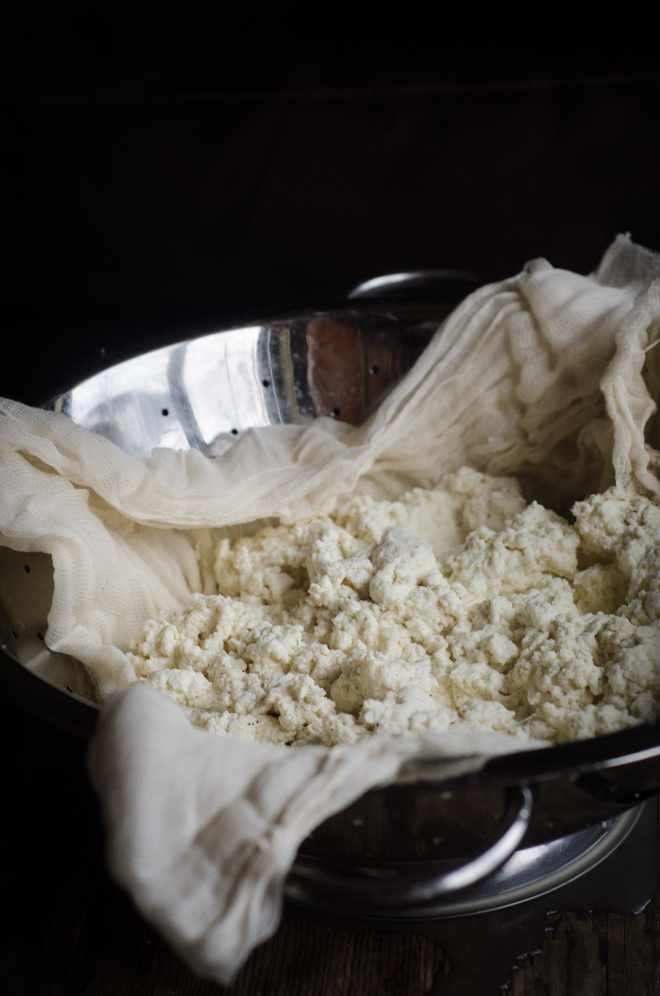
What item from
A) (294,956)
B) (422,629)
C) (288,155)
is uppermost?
(288,155)

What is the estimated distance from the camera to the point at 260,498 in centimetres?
62

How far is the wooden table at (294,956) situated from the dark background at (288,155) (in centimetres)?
68

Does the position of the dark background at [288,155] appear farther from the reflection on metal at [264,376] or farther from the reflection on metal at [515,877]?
the reflection on metal at [515,877]

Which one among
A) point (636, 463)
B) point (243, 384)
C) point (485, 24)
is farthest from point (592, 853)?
point (485, 24)

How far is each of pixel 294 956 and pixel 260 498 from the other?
0.32 metres

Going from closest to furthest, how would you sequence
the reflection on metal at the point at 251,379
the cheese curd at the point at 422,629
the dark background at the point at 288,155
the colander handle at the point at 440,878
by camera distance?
the colander handle at the point at 440,878 → the cheese curd at the point at 422,629 → the reflection on metal at the point at 251,379 → the dark background at the point at 288,155

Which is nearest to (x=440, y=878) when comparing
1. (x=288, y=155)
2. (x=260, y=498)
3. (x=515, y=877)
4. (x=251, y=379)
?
(x=515, y=877)

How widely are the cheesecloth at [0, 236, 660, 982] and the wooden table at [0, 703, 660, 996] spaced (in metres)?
0.11

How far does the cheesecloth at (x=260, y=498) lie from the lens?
1.02 feet

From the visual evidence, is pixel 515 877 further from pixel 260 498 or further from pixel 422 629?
pixel 260 498

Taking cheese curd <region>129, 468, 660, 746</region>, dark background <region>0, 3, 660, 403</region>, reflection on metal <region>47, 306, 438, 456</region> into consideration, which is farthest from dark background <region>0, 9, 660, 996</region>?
cheese curd <region>129, 468, 660, 746</region>

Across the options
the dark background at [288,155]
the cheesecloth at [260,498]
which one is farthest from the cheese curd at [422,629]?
the dark background at [288,155]

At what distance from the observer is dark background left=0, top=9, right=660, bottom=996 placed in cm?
107

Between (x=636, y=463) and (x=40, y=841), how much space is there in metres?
0.51
